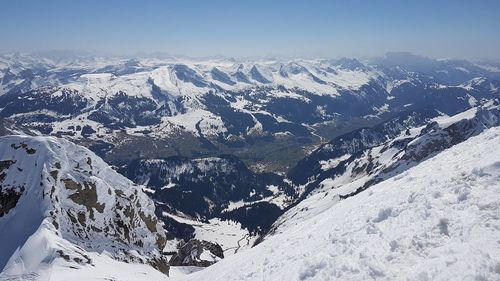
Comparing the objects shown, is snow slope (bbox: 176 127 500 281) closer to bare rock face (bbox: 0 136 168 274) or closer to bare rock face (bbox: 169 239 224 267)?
bare rock face (bbox: 0 136 168 274)

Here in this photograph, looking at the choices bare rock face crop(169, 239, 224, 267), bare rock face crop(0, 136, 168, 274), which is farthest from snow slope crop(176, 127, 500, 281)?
bare rock face crop(169, 239, 224, 267)

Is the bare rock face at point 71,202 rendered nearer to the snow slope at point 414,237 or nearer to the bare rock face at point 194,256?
the bare rock face at point 194,256

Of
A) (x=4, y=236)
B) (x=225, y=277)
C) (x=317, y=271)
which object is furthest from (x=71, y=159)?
(x=317, y=271)

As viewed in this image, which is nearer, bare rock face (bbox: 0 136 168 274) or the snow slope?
the snow slope

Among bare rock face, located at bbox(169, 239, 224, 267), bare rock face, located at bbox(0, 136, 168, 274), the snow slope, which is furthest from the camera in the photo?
bare rock face, located at bbox(169, 239, 224, 267)

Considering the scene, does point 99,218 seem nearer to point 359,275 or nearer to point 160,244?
point 160,244

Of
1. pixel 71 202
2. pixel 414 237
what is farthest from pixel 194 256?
pixel 414 237

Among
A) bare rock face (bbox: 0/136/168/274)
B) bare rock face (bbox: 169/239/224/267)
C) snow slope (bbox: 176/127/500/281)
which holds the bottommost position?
bare rock face (bbox: 169/239/224/267)

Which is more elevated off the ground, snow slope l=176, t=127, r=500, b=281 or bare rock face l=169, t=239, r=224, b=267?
snow slope l=176, t=127, r=500, b=281
